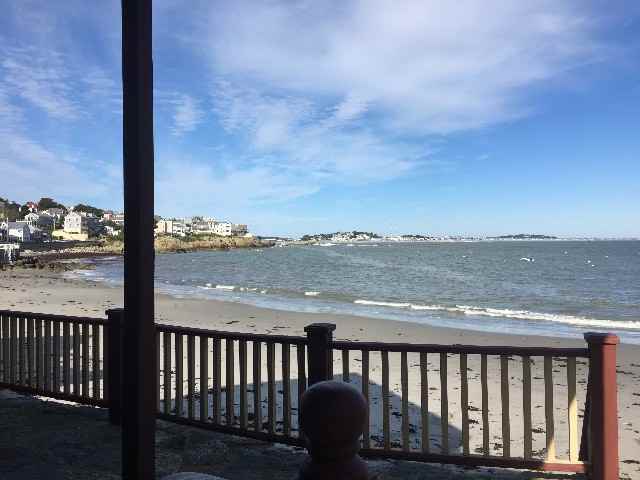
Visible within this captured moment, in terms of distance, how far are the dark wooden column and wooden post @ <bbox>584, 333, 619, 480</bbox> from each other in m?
3.04

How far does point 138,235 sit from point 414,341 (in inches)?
456

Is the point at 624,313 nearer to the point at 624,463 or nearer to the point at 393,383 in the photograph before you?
the point at 393,383

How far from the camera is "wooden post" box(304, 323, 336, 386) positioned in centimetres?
417

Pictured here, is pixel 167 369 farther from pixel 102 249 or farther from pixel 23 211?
pixel 23 211

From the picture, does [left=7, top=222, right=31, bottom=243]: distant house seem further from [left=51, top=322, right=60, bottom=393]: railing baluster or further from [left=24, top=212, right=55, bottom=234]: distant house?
[left=51, top=322, right=60, bottom=393]: railing baluster

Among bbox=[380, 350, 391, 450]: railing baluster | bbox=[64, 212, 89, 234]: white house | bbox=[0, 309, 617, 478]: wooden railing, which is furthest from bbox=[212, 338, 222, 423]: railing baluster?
bbox=[64, 212, 89, 234]: white house

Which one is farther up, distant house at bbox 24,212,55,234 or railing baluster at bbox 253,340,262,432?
distant house at bbox 24,212,55,234

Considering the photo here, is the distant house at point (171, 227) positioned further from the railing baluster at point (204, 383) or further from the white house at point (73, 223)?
the railing baluster at point (204, 383)

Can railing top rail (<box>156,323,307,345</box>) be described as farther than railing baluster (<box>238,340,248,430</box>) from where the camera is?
No

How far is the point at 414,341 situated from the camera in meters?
13.4

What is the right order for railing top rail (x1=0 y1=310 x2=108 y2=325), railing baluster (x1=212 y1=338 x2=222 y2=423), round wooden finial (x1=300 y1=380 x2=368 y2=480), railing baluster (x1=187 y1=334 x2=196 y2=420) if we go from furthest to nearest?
railing top rail (x1=0 y1=310 x2=108 y2=325), railing baluster (x1=187 y1=334 x2=196 y2=420), railing baluster (x1=212 y1=338 x2=222 y2=423), round wooden finial (x1=300 y1=380 x2=368 y2=480)

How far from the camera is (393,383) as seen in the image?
8.15m

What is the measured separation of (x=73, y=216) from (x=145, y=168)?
13151 cm

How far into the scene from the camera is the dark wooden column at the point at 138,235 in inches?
104
